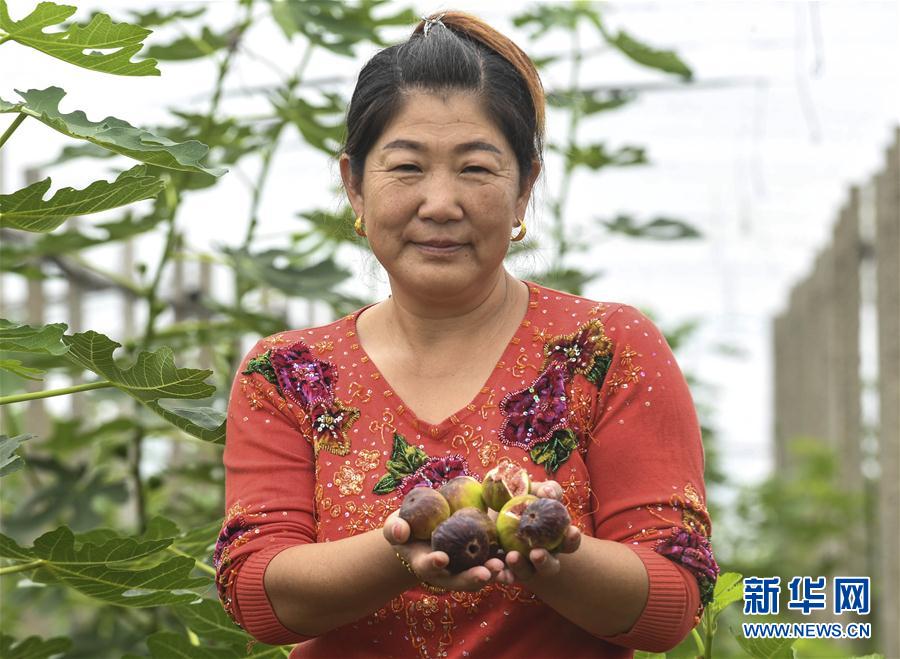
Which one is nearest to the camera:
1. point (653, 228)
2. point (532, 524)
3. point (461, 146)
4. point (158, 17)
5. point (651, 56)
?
point (532, 524)

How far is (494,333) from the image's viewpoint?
1748 mm

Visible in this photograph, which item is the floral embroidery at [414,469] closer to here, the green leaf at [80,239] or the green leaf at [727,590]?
the green leaf at [727,590]

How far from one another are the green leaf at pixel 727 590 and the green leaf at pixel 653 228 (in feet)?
6.18

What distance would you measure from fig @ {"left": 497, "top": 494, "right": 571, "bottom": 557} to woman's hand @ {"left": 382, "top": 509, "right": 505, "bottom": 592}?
25mm

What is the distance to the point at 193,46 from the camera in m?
3.08

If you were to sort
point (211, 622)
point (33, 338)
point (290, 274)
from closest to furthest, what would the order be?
point (33, 338), point (211, 622), point (290, 274)

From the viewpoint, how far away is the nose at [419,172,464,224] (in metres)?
1.64

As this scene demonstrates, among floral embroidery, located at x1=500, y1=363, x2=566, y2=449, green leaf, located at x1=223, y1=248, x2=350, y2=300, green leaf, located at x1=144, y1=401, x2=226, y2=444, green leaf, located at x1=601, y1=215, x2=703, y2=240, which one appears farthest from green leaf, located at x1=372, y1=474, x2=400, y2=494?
green leaf, located at x1=601, y1=215, x2=703, y2=240

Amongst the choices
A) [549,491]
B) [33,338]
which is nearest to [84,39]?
[33,338]

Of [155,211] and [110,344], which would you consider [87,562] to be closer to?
[110,344]

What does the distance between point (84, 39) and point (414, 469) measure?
674 millimetres

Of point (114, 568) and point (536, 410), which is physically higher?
point (536, 410)

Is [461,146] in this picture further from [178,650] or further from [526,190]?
[178,650]

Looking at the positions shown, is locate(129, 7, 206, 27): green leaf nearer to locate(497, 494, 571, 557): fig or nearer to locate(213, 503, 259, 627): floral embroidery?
locate(213, 503, 259, 627): floral embroidery
